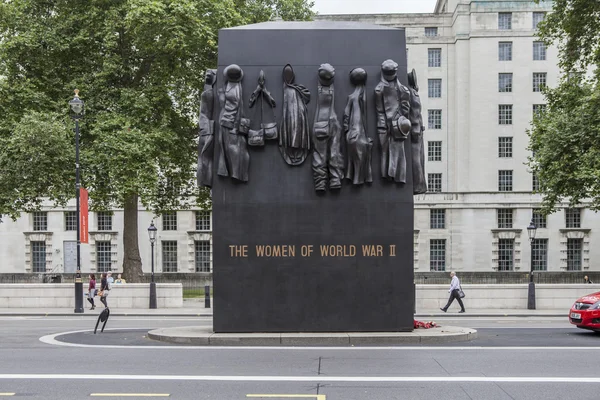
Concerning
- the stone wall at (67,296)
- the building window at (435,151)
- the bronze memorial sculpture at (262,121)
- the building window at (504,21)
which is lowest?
the stone wall at (67,296)

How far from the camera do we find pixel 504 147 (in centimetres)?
6781

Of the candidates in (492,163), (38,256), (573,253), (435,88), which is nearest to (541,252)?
(573,253)

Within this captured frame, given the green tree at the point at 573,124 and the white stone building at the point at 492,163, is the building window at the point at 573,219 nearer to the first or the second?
the white stone building at the point at 492,163

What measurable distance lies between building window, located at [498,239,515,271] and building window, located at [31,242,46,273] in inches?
1579

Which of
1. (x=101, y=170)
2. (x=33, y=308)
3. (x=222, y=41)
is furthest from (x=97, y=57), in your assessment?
(x=222, y=41)

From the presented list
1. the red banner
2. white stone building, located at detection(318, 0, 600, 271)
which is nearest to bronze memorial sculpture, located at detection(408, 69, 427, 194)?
the red banner

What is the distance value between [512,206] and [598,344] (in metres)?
50.6

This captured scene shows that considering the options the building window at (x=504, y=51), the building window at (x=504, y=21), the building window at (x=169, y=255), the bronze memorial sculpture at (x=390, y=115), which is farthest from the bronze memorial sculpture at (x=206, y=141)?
the building window at (x=504, y=21)

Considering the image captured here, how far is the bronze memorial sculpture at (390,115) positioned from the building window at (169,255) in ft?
166

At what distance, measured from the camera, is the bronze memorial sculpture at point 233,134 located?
17062mm

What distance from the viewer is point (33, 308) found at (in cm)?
3159

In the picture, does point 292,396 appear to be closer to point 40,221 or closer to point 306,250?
point 306,250

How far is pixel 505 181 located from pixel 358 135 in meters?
53.3

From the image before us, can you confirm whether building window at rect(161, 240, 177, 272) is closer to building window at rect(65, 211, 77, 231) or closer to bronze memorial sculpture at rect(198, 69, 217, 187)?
building window at rect(65, 211, 77, 231)
